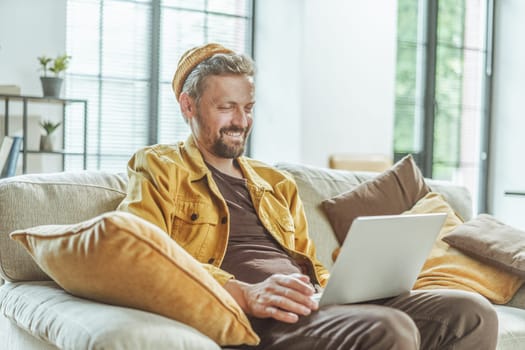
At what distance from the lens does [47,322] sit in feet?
5.40

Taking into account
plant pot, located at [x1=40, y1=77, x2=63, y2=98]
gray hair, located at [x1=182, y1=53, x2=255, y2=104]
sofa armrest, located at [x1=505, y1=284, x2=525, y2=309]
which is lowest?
sofa armrest, located at [x1=505, y1=284, x2=525, y2=309]

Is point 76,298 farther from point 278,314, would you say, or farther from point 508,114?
point 508,114

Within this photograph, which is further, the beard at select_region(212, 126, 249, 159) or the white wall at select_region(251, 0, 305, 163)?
the white wall at select_region(251, 0, 305, 163)

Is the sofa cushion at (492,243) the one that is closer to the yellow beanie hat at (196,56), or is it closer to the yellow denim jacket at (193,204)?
the yellow denim jacket at (193,204)

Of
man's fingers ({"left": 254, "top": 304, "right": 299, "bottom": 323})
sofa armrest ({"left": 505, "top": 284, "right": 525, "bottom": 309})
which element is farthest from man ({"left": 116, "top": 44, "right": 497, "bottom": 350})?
sofa armrest ({"left": 505, "top": 284, "right": 525, "bottom": 309})

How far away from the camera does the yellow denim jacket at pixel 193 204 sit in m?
2.02

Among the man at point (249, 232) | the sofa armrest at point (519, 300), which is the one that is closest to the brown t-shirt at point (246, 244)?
the man at point (249, 232)

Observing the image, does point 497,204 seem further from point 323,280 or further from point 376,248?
point 376,248

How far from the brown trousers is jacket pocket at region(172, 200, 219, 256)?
14.8 inches

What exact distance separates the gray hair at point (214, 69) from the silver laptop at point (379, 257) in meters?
0.74

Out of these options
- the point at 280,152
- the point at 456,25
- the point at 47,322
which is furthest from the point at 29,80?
the point at 456,25

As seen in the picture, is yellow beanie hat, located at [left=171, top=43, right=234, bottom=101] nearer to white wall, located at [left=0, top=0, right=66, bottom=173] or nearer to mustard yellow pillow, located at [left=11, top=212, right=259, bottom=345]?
mustard yellow pillow, located at [left=11, top=212, right=259, bottom=345]

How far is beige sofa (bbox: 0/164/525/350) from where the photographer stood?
145 cm

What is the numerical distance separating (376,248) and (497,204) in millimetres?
5118
